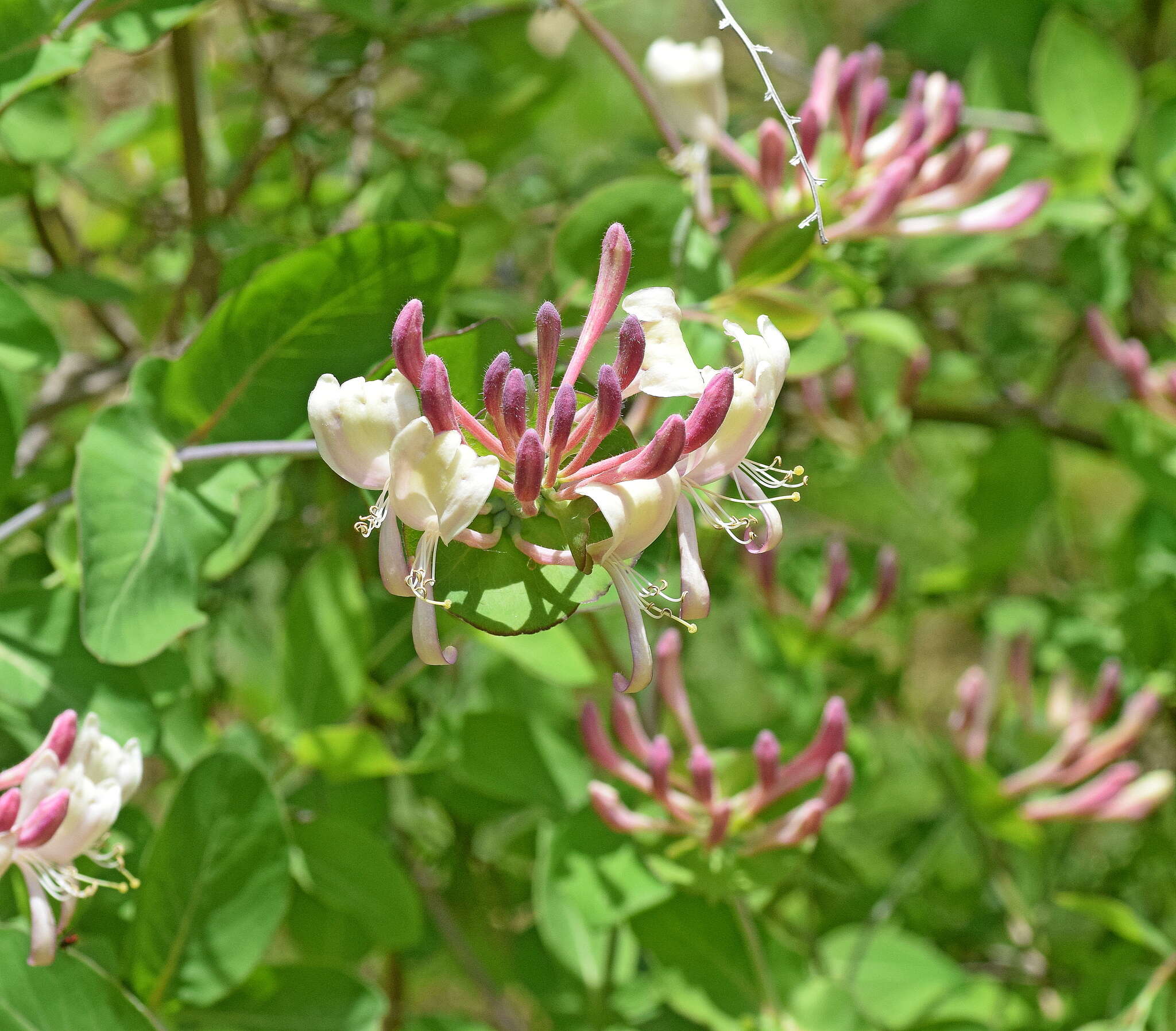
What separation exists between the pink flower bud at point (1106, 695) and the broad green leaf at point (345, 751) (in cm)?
52

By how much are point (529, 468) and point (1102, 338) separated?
74cm

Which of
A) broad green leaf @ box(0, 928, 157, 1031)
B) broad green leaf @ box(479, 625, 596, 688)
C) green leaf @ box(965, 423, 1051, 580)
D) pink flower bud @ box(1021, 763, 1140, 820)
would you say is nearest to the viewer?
broad green leaf @ box(0, 928, 157, 1031)

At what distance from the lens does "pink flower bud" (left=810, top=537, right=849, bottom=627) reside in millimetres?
952

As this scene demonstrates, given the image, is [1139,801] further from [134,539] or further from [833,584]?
[134,539]

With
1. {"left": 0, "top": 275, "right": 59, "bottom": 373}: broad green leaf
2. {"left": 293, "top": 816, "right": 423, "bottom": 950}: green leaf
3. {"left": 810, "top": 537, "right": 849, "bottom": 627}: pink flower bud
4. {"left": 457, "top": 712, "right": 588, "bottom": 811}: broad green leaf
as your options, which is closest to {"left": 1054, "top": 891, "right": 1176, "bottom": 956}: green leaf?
{"left": 810, "top": 537, "right": 849, "bottom": 627}: pink flower bud

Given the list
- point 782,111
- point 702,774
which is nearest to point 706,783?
point 702,774

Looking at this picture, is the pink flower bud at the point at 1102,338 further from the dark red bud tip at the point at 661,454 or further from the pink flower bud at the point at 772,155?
the dark red bud tip at the point at 661,454

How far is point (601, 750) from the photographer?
2.35 ft

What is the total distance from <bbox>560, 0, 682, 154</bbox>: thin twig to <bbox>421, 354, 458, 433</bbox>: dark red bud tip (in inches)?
14.9

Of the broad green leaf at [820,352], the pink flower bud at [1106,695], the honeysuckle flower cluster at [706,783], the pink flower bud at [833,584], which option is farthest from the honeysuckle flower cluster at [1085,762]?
the broad green leaf at [820,352]

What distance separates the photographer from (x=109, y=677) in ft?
2.11

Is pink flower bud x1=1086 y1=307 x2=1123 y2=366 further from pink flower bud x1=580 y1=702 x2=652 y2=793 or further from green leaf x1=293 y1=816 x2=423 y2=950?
green leaf x1=293 y1=816 x2=423 y2=950

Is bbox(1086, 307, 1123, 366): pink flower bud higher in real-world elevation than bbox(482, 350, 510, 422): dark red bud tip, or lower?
lower

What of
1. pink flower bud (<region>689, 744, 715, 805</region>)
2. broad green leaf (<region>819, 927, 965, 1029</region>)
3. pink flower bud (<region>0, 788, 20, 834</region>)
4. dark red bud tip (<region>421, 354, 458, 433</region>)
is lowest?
broad green leaf (<region>819, 927, 965, 1029</region>)
